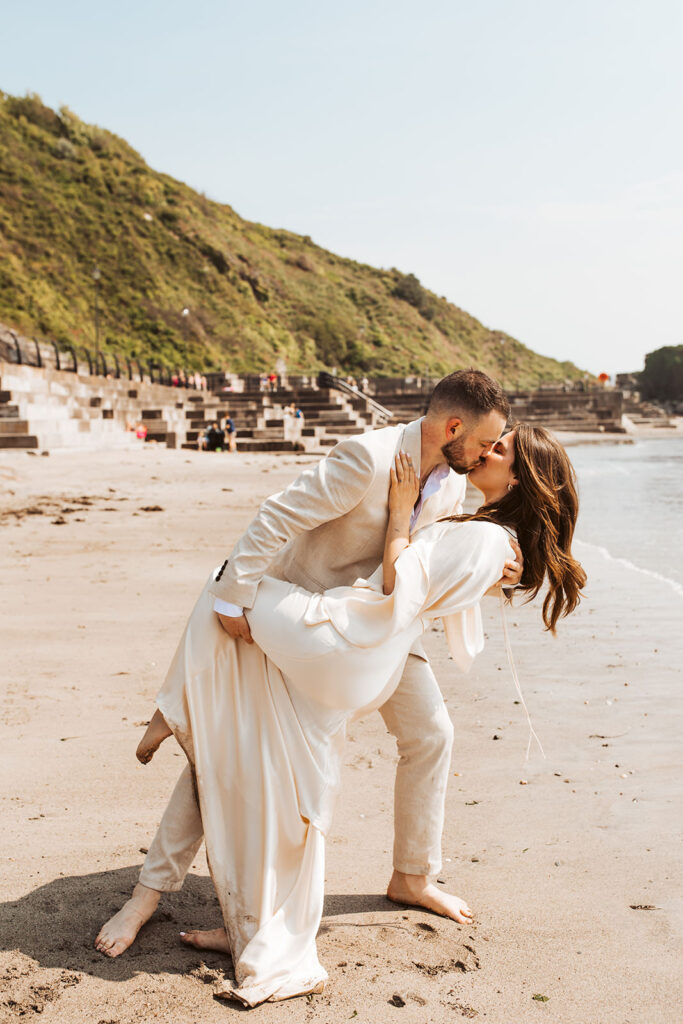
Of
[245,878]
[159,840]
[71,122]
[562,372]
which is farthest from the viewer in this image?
[562,372]

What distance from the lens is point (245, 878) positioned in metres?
2.63

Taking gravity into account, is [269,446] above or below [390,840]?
below

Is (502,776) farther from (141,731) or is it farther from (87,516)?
(87,516)

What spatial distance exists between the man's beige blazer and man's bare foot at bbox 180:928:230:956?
95cm

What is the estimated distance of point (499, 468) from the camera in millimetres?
3006

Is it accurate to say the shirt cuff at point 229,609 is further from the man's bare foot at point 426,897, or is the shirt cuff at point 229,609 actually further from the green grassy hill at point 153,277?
the green grassy hill at point 153,277

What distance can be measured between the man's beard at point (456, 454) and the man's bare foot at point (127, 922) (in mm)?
1542

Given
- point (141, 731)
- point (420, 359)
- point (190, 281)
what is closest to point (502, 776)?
point (141, 731)

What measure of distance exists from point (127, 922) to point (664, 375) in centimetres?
10146

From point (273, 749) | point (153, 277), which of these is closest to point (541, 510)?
point (273, 749)

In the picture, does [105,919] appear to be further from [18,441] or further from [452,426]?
[18,441]

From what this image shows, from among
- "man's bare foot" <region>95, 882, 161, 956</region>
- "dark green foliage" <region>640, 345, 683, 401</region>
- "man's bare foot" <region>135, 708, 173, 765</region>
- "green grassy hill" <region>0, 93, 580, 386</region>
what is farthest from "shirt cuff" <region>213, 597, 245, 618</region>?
"dark green foliage" <region>640, 345, 683, 401</region>

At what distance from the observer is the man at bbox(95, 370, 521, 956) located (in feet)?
8.70

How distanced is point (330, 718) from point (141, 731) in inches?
78.5
